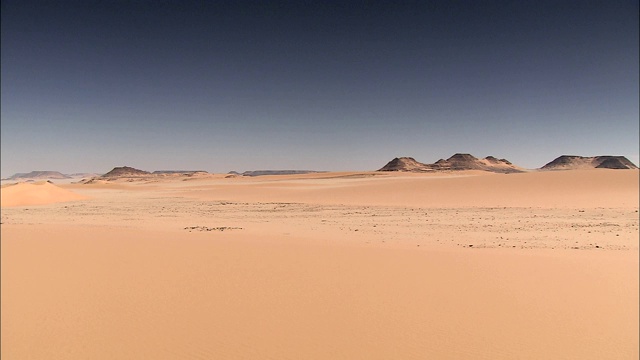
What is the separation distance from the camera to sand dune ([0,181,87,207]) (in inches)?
1118

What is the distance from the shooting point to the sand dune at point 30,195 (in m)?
28.4

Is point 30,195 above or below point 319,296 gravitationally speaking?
above

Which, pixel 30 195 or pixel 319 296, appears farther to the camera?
pixel 30 195

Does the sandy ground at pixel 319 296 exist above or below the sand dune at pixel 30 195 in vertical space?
below

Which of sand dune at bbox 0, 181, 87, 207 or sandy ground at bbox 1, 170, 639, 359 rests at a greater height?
sand dune at bbox 0, 181, 87, 207

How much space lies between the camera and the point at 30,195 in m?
30.2

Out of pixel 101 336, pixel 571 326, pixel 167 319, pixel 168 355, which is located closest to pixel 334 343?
pixel 168 355

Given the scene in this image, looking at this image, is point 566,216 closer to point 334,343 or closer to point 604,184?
point 334,343

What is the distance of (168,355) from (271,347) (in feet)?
4.03

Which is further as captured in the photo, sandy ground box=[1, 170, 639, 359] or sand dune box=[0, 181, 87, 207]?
sand dune box=[0, 181, 87, 207]

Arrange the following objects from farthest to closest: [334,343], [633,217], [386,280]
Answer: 1. [633,217]
2. [386,280]
3. [334,343]

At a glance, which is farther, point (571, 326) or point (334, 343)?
point (571, 326)

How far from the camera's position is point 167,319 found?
5.43 meters

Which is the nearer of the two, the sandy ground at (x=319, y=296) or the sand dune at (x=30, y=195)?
the sandy ground at (x=319, y=296)
